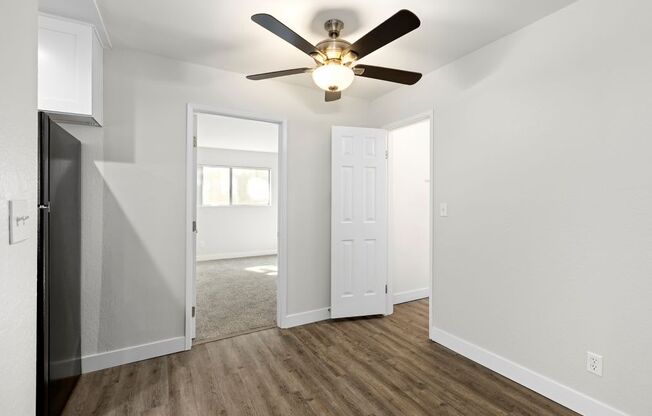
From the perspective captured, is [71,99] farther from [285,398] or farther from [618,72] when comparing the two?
[618,72]

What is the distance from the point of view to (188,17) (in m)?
2.06

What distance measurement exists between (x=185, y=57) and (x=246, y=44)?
62 cm

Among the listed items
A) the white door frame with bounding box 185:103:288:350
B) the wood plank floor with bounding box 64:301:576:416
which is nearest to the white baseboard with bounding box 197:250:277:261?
the white door frame with bounding box 185:103:288:350

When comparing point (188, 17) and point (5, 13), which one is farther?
point (188, 17)

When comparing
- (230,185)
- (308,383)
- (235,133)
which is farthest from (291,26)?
(230,185)

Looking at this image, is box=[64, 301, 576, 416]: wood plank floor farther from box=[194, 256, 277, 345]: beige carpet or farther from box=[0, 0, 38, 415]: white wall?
box=[0, 0, 38, 415]: white wall

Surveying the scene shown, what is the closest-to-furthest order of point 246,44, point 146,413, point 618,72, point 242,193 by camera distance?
point 618,72 < point 146,413 < point 246,44 < point 242,193

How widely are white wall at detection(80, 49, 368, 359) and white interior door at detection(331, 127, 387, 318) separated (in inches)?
39.9

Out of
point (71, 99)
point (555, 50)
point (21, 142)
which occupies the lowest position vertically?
point (21, 142)

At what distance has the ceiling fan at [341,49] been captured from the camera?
155 cm

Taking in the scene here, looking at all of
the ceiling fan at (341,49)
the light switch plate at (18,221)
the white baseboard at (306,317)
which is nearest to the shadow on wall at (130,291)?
the white baseboard at (306,317)

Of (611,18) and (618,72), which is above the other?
(611,18)

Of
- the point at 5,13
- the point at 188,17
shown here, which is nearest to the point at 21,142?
the point at 5,13

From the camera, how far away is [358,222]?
11.0 feet
